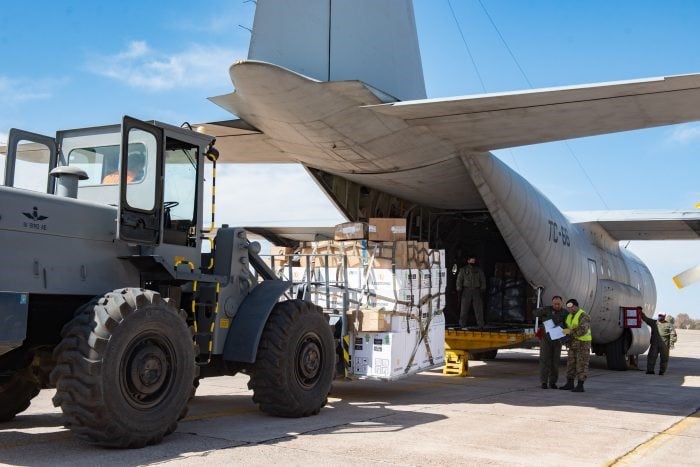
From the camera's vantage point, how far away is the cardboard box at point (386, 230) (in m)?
10.2

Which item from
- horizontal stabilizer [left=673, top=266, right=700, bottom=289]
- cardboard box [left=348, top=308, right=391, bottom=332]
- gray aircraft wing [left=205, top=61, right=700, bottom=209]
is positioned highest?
gray aircraft wing [left=205, top=61, right=700, bottom=209]

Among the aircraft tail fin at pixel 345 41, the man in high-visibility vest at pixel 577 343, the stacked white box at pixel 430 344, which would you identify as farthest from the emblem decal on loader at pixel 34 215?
the man in high-visibility vest at pixel 577 343

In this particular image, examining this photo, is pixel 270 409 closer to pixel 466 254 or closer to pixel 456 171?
pixel 456 171

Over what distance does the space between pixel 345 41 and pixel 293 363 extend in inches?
185

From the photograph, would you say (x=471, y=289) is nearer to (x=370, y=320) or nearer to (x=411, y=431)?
(x=370, y=320)

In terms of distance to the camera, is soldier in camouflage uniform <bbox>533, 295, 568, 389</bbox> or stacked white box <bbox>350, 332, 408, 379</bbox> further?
soldier in camouflage uniform <bbox>533, 295, 568, 389</bbox>

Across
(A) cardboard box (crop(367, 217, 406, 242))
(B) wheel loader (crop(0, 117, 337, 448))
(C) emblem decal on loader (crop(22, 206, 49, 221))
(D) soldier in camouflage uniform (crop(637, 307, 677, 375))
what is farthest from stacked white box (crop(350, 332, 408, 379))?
(D) soldier in camouflage uniform (crop(637, 307, 677, 375))

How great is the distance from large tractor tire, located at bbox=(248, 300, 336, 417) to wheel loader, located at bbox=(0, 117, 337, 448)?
0.02m

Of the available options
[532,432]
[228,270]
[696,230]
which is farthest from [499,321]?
Answer: [228,270]

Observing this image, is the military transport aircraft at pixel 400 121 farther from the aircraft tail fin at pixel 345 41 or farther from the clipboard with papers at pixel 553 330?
the clipboard with papers at pixel 553 330

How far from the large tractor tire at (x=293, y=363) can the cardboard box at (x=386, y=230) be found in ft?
8.74

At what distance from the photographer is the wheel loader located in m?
5.23

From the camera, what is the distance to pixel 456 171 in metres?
11.7

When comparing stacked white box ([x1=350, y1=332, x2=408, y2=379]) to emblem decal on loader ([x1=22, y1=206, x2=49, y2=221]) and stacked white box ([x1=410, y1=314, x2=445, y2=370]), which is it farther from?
emblem decal on loader ([x1=22, y1=206, x2=49, y2=221])
